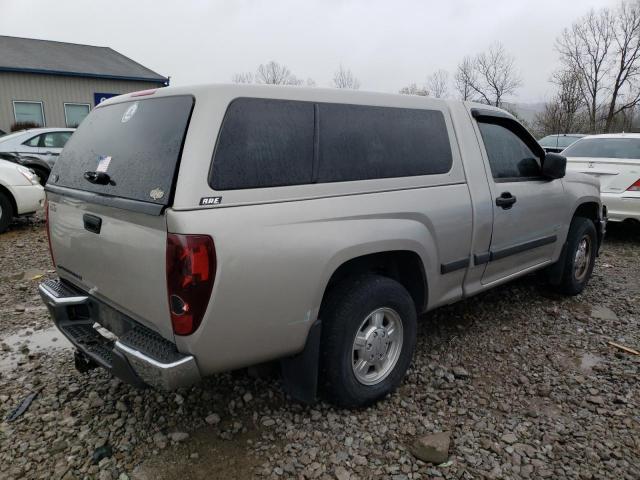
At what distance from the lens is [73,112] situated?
22016 millimetres

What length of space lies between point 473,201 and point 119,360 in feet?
7.87

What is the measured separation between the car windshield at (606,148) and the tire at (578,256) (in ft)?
10.0

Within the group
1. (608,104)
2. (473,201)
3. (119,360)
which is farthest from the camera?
(608,104)

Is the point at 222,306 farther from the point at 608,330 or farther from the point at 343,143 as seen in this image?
the point at 608,330

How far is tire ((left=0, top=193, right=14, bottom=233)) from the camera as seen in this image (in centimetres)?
733

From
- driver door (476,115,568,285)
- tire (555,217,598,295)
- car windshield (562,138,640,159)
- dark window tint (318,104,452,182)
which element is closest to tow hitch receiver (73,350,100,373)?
dark window tint (318,104,452,182)

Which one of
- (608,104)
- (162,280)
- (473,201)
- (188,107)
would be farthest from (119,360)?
(608,104)

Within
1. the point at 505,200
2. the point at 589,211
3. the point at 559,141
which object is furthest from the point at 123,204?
the point at 559,141

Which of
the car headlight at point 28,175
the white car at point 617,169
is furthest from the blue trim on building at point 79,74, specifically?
the white car at point 617,169

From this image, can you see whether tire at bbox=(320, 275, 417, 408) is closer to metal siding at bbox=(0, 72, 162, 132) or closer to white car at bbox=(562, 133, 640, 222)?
white car at bbox=(562, 133, 640, 222)

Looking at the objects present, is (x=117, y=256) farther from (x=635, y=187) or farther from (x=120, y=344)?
(x=635, y=187)

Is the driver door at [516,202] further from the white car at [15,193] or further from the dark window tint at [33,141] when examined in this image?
the dark window tint at [33,141]

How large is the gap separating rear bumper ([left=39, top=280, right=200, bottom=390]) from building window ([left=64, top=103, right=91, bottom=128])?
21.7 meters

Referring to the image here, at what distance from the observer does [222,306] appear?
2164 millimetres
